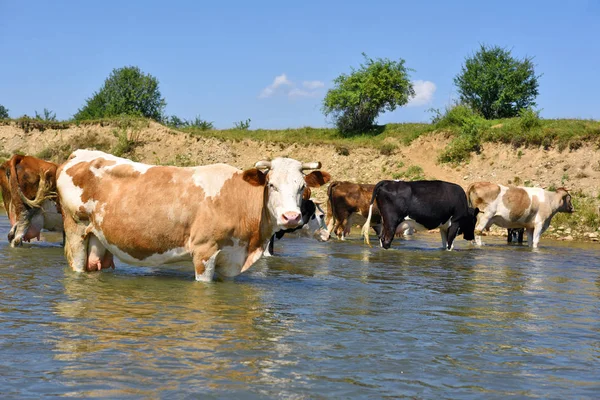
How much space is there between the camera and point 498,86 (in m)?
43.5

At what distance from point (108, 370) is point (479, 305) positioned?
5192 mm

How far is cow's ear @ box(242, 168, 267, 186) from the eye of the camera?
9.46 meters

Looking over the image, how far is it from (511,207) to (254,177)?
13.3m

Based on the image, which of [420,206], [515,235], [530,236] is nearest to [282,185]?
[420,206]

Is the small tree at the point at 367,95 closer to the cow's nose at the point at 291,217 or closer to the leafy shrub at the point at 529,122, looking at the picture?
the leafy shrub at the point at 529,122

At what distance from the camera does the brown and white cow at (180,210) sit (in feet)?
30.5

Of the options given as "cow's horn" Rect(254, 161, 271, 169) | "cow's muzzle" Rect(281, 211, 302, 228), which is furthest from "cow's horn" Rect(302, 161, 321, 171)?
"cow's muzzle" Rect(281, 211, 302, 228)

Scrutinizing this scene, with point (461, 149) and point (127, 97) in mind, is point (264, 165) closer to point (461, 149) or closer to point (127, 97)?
point (461, 149)

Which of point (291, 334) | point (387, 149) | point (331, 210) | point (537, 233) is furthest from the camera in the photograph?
point (387, 149)

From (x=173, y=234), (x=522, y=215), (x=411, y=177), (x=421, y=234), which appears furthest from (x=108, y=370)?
(x=411, y=177)

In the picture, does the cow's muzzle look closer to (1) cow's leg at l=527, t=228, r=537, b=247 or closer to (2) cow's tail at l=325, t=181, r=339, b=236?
(2) cow's tail at l=325, t=181, r=339, b=236

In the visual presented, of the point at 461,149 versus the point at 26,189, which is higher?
the point at 461,149

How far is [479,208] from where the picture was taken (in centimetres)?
2169

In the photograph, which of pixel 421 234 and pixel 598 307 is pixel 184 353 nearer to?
pixel 598 307
